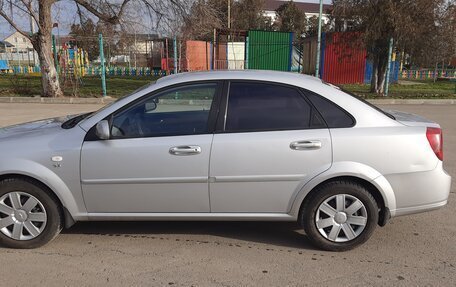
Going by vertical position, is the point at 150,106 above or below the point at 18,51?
below

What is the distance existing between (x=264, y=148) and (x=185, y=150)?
26.4 inches

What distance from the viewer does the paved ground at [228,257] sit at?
10.8 ft

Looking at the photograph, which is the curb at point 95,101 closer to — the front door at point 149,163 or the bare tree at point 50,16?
the bare tree at point 50,16

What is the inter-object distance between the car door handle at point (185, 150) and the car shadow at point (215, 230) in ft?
3.12

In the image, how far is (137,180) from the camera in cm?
361

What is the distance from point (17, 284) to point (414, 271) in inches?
124

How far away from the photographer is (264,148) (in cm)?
354

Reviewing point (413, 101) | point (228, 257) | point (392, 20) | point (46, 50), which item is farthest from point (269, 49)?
point (228, 257)

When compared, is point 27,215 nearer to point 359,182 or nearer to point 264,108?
point 264,108

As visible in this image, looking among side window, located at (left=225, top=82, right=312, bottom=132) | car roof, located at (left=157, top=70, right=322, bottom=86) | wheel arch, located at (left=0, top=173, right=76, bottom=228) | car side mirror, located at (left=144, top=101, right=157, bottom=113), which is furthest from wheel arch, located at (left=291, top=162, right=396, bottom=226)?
wheel arch, located at (left=0, top=173, right=76, bottom=228)

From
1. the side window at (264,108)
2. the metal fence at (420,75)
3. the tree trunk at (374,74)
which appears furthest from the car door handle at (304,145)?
the metal fence at (420,75)

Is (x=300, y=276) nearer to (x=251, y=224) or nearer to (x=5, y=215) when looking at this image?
(x=251, y=224)

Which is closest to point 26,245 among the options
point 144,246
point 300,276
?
point 144,246

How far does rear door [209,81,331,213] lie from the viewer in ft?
11.6
